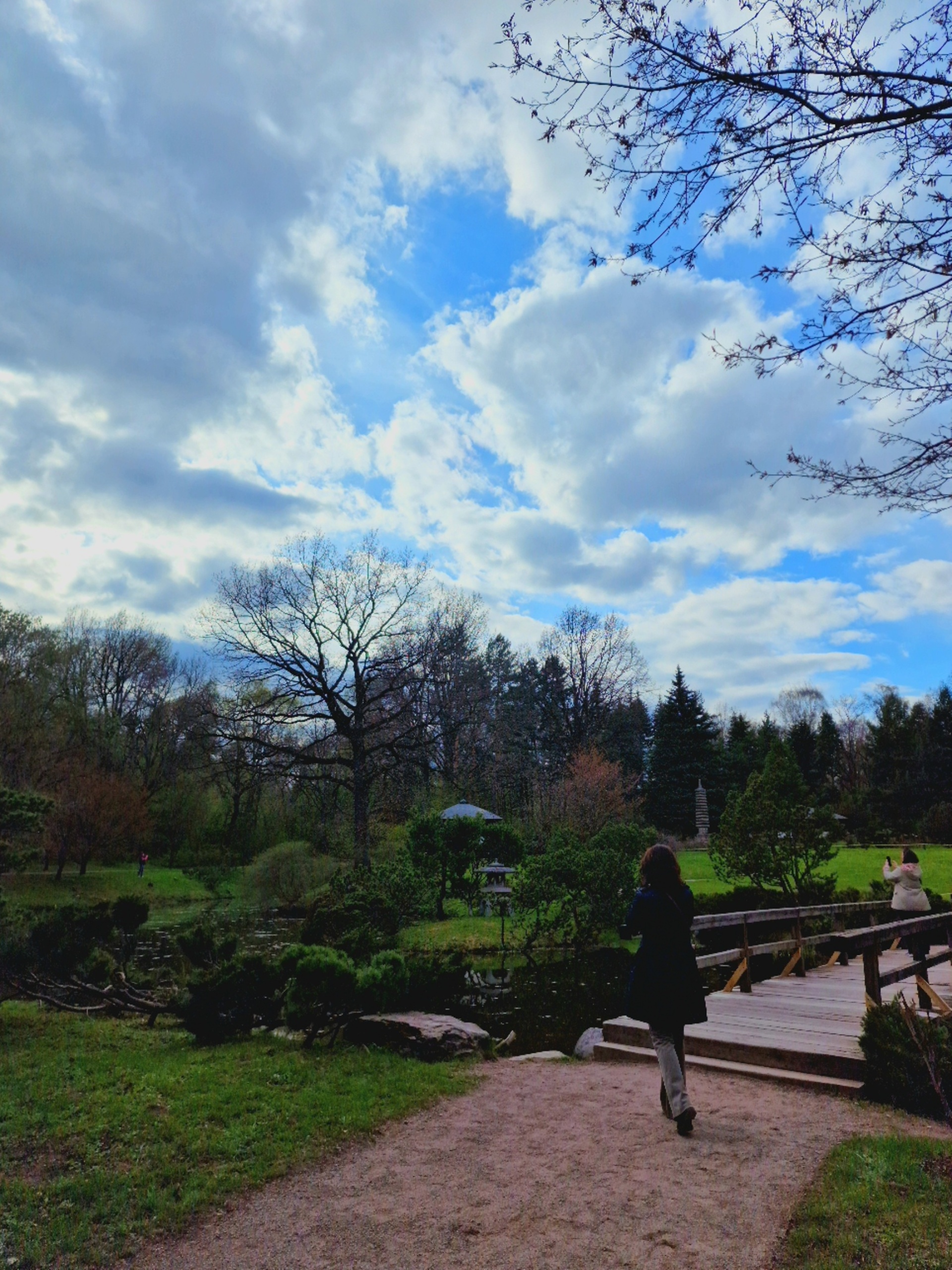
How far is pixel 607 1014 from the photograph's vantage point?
10.2 metres

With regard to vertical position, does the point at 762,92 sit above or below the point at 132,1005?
above

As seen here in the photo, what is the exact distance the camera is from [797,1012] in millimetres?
7180

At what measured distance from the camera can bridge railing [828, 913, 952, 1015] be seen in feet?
19.9

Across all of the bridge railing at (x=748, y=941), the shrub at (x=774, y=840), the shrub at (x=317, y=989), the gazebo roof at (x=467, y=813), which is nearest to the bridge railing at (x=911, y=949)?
the bridge railing at (x=748, y=941)

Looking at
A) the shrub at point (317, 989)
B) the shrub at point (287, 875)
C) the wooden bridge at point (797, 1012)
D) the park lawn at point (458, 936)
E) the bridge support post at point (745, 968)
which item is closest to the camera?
the wooden bridge at point (797, 1012)

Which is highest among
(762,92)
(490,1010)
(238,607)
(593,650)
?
(593,650)

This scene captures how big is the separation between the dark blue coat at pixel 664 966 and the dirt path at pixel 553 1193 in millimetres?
708

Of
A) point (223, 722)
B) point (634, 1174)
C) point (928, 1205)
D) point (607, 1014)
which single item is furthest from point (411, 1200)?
point (223, 722)

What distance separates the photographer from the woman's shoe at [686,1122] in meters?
4.50

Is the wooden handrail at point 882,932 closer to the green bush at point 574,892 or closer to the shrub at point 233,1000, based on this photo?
the shrub at point 233,1000

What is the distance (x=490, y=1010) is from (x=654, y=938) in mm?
7038

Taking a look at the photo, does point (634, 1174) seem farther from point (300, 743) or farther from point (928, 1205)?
point (300, 743)

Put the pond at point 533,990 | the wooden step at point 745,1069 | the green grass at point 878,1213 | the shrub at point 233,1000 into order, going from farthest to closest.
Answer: the pond at point 533,990 → the shrub at point 233,1000 → the wooden step at point 745,1069 → the green grass at point 878,1213

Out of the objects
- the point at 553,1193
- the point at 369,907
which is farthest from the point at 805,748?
the point at 553,1193
